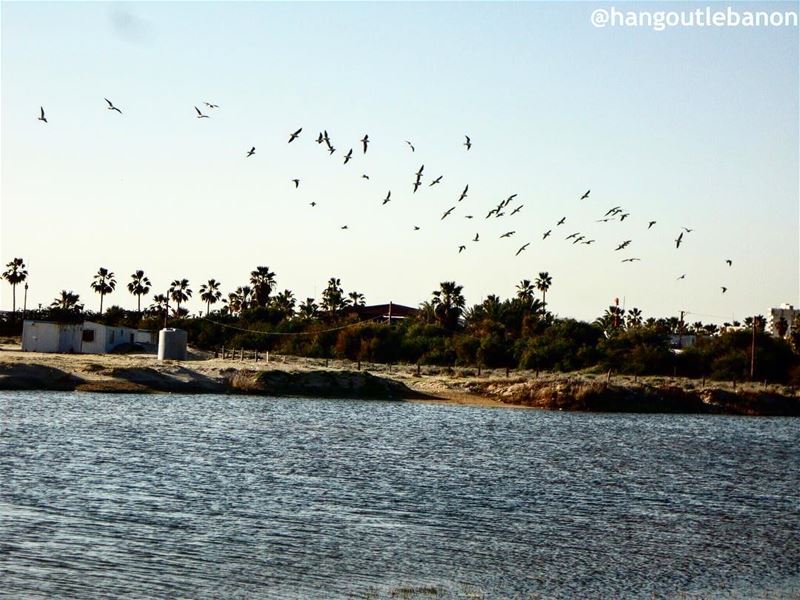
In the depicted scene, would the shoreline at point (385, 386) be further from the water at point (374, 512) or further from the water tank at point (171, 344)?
the water at point (374, 512)

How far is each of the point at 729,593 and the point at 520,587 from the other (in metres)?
3.83

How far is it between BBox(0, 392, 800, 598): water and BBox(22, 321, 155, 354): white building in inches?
1468

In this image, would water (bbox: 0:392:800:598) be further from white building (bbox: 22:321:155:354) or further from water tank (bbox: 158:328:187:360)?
white building (bbox: 22:321:155:354)

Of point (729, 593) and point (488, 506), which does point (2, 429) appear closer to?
point (488, 506)


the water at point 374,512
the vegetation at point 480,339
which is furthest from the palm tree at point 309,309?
the water at point 374,512

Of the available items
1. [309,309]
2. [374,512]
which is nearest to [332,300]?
[309,309]

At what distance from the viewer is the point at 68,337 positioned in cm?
9281

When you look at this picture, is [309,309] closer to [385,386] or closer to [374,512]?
[385,386]

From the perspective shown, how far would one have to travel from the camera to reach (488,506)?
30562 millimetres

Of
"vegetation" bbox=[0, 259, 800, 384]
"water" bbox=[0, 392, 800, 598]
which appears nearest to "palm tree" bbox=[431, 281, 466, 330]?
"vegetation" bbox=[0, 259, 800, 384]

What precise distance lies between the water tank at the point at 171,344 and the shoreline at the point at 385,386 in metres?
1.19

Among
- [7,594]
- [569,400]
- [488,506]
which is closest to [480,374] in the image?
[569,400]

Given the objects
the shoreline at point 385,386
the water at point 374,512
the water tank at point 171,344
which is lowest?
the water at point 374,512

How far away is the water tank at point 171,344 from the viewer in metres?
85.9
